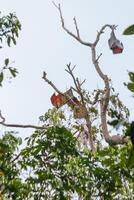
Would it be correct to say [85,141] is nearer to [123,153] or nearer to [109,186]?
[109,186]

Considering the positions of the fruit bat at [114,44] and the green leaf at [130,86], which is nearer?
the green leaf at [130,86]

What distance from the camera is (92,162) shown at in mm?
3762

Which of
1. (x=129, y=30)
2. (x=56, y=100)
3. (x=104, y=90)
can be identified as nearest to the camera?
(x=129, y=30)

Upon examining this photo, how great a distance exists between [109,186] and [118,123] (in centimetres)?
267

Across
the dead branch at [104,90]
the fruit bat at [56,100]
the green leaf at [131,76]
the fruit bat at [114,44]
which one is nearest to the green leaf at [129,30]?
the green leaf at [131,76]

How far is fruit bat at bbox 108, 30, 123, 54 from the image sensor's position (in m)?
7.95

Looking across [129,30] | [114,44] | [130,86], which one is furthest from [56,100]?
[129,30]

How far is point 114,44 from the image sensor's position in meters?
8.16

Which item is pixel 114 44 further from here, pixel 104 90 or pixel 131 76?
pixel 131 76

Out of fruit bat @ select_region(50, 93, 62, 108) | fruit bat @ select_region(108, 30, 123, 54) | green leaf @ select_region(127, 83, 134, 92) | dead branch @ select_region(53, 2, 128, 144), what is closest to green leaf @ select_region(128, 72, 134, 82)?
green leaf @ select_region(127, 83, 134, 92)

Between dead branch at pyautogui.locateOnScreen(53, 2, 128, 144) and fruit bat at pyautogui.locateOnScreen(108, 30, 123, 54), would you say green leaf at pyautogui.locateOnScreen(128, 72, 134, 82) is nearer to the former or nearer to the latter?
dead branch at pyautogui.locateOnScreen(53, 2, 128, 144)

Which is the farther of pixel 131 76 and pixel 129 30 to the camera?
pixel 131 76

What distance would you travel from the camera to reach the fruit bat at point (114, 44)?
7945mm

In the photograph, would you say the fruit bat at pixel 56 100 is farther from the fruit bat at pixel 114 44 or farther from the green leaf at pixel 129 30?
the green leaf at pixel 129 30
